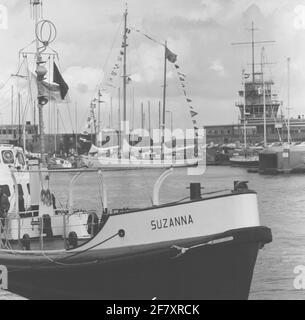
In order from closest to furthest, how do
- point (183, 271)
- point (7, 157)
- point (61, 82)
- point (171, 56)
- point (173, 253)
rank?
point (173, 253) → point (183, 271) → point (61, 82) → point (7, 157) → point (171, 56)

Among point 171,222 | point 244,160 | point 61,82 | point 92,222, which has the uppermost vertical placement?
→ point 61,82

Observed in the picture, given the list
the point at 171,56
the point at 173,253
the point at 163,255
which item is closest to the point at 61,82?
the point at 163,255

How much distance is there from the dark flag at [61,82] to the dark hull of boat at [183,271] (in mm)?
4916

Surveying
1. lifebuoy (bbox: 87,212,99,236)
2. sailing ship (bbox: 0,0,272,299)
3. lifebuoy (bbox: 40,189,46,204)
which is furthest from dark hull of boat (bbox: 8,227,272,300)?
lifebuoy (bbox: 40,189,46,204)

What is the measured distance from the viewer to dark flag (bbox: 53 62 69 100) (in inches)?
759

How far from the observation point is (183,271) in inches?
635

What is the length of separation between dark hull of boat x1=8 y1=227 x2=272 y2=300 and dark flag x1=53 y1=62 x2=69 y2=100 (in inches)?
194

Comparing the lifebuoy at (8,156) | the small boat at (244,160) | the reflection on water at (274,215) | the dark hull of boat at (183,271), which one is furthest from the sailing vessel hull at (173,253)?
the small boat at (244,160)

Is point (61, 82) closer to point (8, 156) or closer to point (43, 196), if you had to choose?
point (8, 156)

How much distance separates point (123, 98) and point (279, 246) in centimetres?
4116

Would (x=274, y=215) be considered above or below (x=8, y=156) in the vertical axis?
below

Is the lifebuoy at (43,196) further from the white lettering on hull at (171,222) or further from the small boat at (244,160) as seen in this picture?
the small boat at (244,160)

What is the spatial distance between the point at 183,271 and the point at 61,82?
639 cm

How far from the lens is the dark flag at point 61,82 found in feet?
63.3
